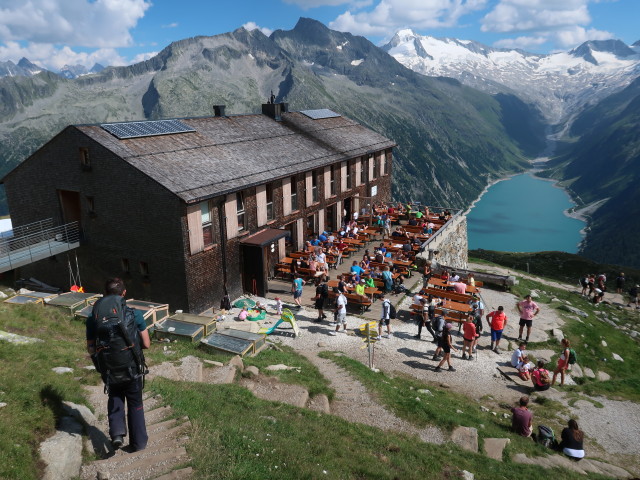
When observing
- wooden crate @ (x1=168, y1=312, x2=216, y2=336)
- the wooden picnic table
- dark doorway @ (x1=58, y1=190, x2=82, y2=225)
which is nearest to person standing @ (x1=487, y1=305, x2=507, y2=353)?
the wooden picnic table

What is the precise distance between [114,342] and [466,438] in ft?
28.4

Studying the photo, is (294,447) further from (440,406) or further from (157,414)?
(440,406)

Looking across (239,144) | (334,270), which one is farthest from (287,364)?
(239,144)

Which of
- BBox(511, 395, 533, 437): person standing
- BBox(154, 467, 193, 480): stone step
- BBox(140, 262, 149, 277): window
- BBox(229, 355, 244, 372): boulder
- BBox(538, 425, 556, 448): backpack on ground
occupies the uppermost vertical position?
BBox(154, 467, 193, 480): stone step

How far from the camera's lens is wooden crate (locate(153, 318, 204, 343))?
658 inches

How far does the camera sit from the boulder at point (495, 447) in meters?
11.5

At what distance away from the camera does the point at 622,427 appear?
15.6 metres

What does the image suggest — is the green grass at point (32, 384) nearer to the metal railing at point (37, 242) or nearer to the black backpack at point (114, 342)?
the black backpack at point (114, 342)

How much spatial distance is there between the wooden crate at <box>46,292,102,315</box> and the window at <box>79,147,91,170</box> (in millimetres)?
6917

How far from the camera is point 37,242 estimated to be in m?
25.0

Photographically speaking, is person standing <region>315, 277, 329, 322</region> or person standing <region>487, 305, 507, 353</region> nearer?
person standing <region>487, 305, 507, 353</region>

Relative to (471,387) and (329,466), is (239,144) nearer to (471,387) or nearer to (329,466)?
(471,387)

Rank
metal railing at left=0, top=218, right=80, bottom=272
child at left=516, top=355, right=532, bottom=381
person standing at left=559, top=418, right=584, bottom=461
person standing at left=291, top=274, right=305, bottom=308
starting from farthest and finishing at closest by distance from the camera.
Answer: person standing at left=291, top=274, right=305, bottom=308 < metal railing at left=0, top=218, right=80, bottom=272 < child at left=516, top=355, right=532, bottom=381 < person standing at left=559, top=418, right=584, bottom=461

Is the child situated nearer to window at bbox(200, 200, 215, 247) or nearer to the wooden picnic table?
the wooden picnic table
